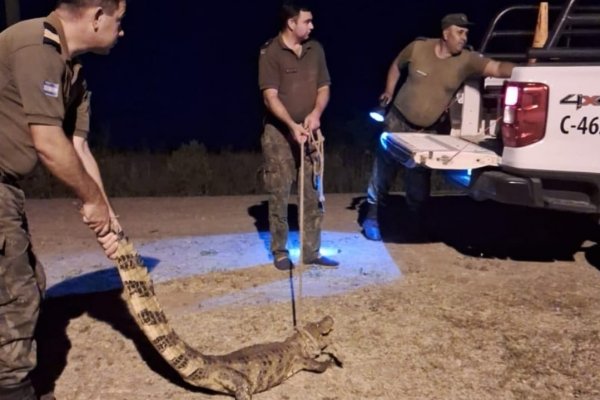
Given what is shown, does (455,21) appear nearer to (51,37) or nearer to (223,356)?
(223,356)

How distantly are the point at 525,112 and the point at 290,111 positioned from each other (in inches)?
68.0

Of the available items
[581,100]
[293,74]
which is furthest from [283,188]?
[581,100]

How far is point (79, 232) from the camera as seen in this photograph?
7289mm

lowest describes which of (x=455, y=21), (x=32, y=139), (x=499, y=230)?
(x=499, y=230)

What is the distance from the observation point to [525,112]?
5293mm

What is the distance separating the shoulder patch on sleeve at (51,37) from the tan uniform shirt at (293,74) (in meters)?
2.59

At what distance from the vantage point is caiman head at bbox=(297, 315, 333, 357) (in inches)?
173

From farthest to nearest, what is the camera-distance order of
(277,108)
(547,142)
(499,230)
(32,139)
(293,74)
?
(499,230), (293,74), (277,108), (547,142), (32,139)

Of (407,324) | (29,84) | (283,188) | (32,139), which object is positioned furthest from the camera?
(283,188)

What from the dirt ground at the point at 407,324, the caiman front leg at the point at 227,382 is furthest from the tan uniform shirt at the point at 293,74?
the caiman front leg at the point at 227,382

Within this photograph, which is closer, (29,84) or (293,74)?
(29,84)

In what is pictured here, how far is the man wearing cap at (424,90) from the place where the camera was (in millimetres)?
6680

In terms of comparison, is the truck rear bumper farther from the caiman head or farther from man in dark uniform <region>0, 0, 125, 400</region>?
man in dark uniform <region>0, 0, 125, 400</region>

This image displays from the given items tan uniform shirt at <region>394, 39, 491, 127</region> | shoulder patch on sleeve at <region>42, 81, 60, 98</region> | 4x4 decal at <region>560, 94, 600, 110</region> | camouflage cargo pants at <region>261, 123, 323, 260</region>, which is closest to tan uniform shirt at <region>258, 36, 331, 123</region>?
camouflage cargo pants at <region>261, 123, 323, 260</region>
